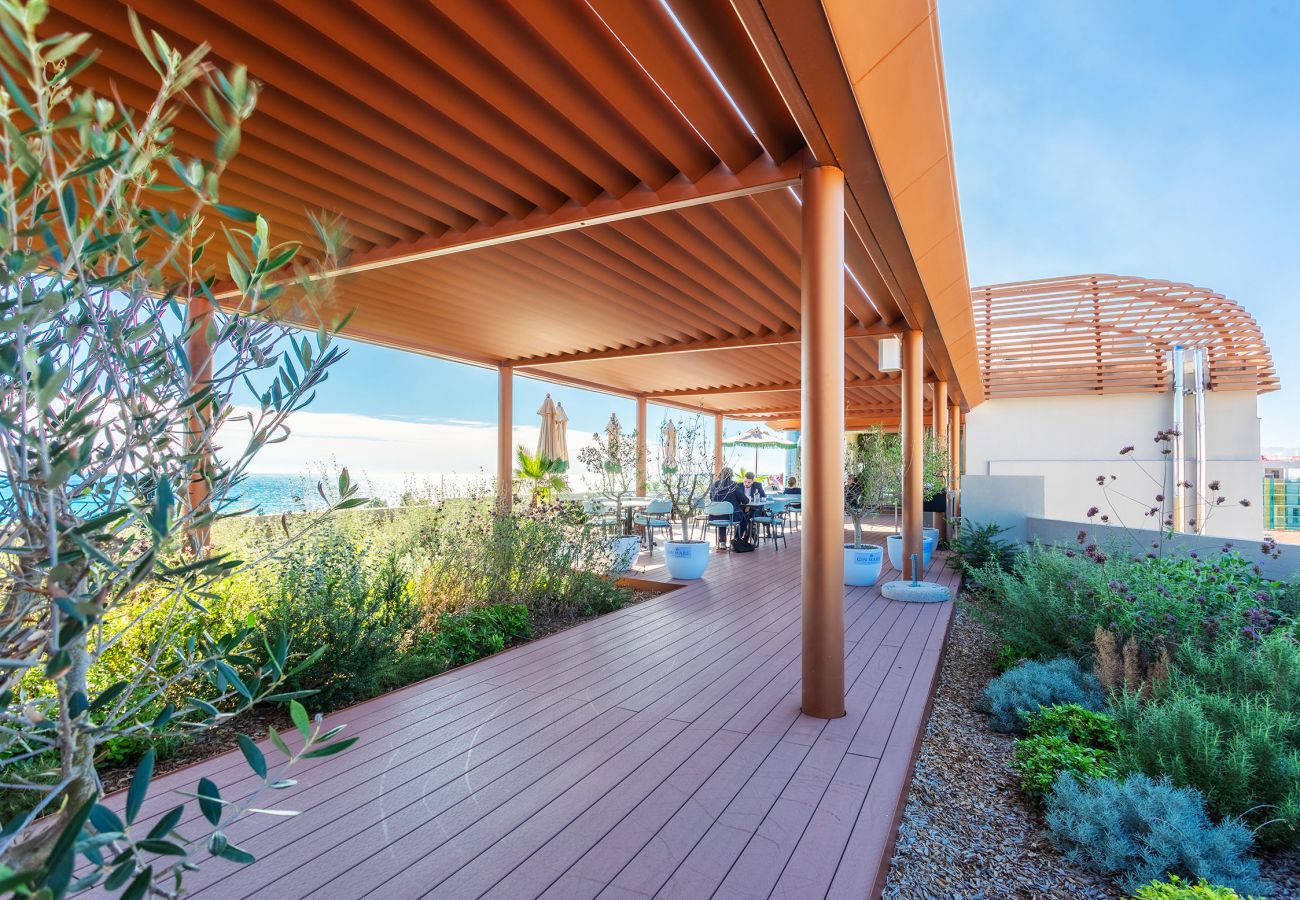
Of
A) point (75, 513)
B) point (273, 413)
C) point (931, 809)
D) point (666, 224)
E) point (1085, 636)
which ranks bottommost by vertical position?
point (931, 809)

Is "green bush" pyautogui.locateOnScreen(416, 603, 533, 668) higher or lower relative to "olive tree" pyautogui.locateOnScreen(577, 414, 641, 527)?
lower

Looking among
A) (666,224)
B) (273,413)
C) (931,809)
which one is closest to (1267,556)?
(931,809)

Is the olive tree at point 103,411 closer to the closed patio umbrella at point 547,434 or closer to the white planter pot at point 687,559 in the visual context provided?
the white planter pot at point 687,559

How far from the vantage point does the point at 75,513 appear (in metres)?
0.87

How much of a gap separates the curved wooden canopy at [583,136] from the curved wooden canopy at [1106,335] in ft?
25.4

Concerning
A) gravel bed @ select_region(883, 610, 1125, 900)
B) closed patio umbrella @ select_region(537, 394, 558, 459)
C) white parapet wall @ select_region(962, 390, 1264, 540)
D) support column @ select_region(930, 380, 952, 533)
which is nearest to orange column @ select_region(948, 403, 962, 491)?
white parapet wall @ select_region(962, 390, 1264, 540)

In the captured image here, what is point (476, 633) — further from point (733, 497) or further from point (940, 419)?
point (940, 419)

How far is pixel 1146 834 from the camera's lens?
2178mm

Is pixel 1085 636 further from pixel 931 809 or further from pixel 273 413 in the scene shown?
pixel 273 413

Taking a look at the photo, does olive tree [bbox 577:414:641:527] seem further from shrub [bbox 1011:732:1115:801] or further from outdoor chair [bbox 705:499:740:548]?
shrub [bbox 1011:732:1115:801]

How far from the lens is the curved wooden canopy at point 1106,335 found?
11633 mm

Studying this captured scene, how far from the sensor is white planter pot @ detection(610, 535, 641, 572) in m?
6.33

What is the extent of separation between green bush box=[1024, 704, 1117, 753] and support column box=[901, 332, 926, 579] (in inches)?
139

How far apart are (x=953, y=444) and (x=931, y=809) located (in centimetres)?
1197
